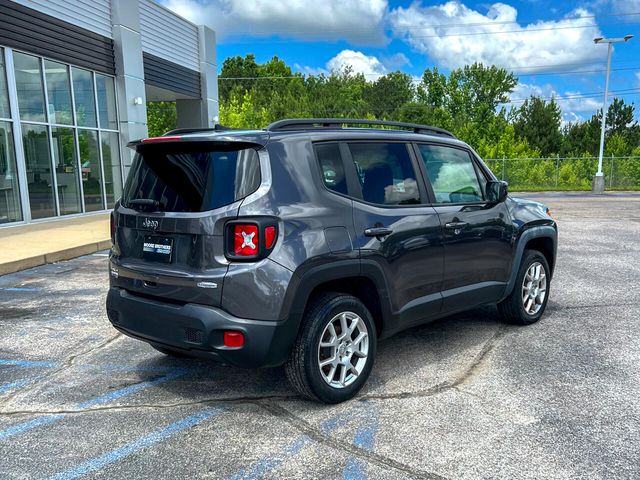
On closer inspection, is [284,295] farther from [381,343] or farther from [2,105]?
[2,105]

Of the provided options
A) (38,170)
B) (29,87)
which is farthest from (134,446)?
(29,87)

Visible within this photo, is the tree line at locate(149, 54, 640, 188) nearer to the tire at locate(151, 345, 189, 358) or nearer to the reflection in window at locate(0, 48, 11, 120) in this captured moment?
the reflection in window at locate(0, 48, 11, 120)

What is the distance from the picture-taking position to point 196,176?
340 cm

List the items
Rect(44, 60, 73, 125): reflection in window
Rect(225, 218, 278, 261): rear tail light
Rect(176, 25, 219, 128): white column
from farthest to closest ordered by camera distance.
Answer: Rect(176, 25, 219, 128): white column < Rect(44, 60, 73, 125): reflection in window < Rect(225, 218, 278, 261): rear tail light

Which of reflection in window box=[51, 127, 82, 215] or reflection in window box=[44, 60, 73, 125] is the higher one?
reflection in window box=[44, 60, 73, 125]

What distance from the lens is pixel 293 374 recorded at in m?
3.42

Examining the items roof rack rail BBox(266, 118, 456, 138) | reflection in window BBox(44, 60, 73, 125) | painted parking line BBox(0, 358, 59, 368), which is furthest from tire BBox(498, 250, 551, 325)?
reflection in window BBox(44, 60, 73, 125)

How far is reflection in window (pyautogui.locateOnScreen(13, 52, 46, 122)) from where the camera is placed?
1312cm

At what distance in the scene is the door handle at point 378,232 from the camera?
143 inches

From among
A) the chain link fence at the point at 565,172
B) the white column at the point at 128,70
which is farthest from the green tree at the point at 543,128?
the white column at the point at 128,70

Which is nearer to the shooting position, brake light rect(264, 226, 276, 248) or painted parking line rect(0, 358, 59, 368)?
brake light rect(264, 226, 276, 248)

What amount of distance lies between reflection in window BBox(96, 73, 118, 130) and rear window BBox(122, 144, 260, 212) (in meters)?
13.8

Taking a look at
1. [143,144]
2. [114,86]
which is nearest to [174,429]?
[143,144]

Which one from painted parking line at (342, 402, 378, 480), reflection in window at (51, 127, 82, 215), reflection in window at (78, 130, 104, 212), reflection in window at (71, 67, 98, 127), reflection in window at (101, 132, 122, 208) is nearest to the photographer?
painted parking line at (342, 402, 378, 480)
